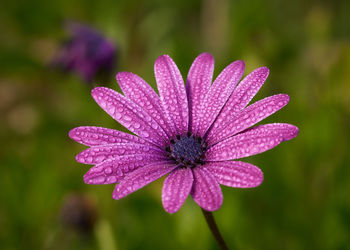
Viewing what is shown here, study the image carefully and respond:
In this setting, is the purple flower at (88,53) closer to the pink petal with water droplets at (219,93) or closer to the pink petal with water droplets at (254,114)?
the pink petal with water droplets at (219,93)

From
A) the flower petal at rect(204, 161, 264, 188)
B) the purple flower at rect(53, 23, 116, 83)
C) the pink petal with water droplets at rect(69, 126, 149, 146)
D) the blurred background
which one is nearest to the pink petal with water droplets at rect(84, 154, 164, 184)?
the pink petal with water droplets at rect(69, 126, 149, 146)

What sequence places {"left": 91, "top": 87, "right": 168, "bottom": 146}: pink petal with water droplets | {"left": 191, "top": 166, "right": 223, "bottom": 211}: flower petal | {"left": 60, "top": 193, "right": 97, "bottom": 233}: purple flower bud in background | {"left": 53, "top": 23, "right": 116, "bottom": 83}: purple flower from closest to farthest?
{"left": 191, "top": 166, "right": 223, "bottom": 211}: flower petal
{"left": 91, "top": 87, "right": 168, "bottom": 146}: pink petal with water droplets
{"left": 60, "top": 193, "right": 97, "bottom": 233}: purple flower bud in background
{"left": 53, "top": 23, "right": 116, "bottom": 83}: purple flower

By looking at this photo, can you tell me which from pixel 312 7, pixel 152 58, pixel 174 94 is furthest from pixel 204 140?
pixel 312 7

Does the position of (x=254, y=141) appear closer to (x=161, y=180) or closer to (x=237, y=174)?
(x=237, y=174)

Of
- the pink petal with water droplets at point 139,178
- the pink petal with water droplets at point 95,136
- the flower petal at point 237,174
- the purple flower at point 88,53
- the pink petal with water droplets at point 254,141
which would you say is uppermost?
the purple flower at point 88,53

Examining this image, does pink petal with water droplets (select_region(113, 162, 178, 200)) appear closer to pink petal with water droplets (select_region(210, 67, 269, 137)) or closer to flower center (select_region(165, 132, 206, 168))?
flower center (select_region(165, 132, 206, 168))

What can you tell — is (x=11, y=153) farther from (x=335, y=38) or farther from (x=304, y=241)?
(x=335, y=38)

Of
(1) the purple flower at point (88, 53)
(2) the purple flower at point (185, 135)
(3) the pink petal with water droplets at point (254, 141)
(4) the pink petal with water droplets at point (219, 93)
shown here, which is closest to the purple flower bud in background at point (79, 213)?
(1) the purple flower at point (88, 53)
